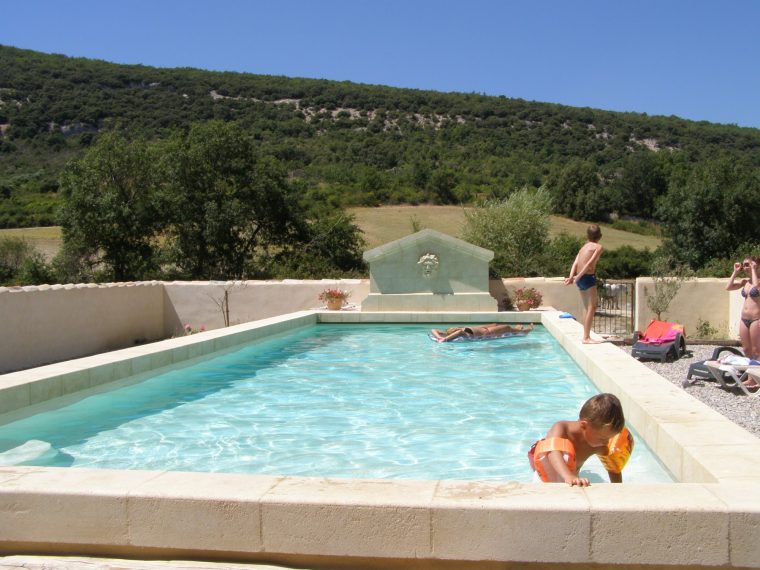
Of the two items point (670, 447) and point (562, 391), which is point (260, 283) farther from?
Result: point (670, 447)

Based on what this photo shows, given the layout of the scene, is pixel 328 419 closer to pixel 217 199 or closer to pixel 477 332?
pixel 477 332

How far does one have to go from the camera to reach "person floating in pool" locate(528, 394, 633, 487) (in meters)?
3.82

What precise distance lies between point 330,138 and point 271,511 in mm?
60264

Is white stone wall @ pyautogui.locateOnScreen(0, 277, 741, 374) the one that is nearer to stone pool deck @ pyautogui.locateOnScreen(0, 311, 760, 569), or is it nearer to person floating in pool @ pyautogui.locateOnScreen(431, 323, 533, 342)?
person floating in pool @ pyautogui.locateOnScreen(431, 323, 533, 342)

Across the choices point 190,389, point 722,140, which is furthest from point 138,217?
point 722,140

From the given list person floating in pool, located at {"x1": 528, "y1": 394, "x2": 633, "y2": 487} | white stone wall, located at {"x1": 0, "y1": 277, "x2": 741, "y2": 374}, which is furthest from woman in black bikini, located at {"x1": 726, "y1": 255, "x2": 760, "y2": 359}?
person floating in pool, located at {"x1": 528, "y1": 394, "x2": 633, "y2": 487}

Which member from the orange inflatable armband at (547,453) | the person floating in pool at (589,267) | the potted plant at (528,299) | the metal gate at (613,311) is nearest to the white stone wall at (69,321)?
the person floating in pool at (589,267)

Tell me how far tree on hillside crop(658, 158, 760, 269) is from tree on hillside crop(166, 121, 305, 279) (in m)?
16.8

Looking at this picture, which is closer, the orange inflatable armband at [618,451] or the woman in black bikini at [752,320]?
the orange inflatable armband at [618,451]

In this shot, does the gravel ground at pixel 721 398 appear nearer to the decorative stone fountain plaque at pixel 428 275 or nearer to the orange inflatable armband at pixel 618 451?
the orange inflatable armband at pixel 618 451

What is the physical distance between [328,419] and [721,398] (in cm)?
376

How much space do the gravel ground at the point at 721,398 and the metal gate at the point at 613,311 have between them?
4.91 meters

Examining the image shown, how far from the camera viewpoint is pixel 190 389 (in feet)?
26.8

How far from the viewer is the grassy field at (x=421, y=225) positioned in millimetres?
39938
